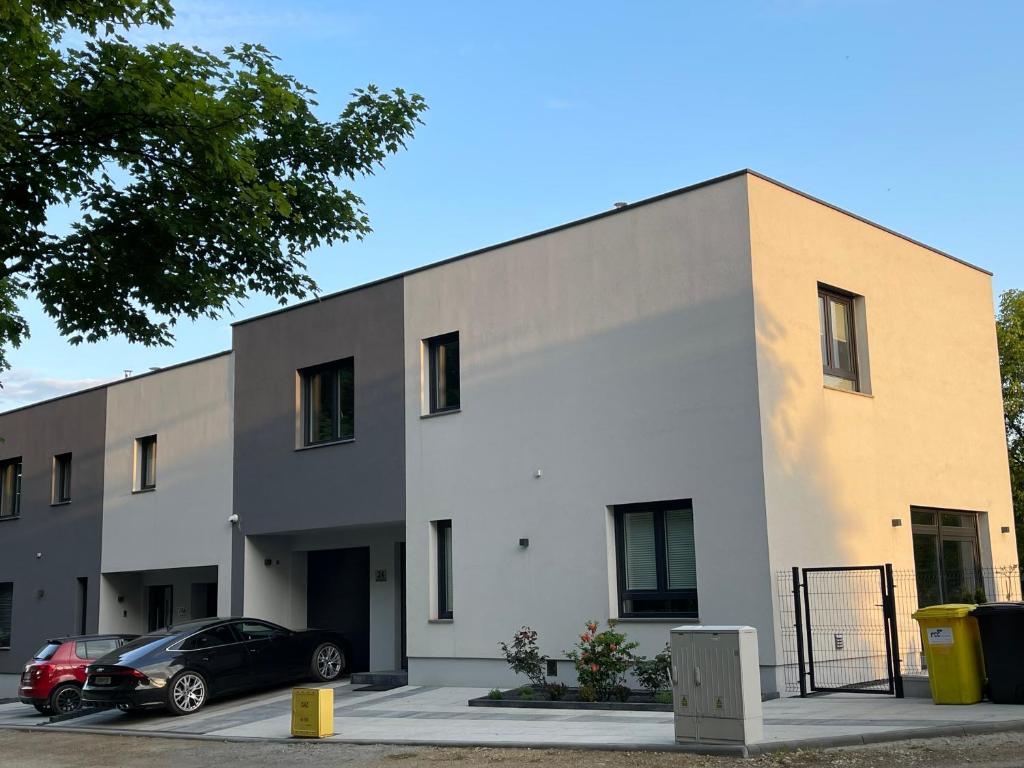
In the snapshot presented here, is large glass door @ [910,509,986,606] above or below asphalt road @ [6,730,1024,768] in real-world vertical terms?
above

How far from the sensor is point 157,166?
11031 mm

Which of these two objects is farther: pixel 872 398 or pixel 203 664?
pixel 203 664

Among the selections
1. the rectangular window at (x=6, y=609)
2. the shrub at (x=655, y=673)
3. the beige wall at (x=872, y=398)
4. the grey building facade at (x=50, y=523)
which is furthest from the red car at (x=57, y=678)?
the beige wall at (x=872, y=398)

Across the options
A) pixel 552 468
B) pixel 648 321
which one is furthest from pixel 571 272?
pixel 552 468

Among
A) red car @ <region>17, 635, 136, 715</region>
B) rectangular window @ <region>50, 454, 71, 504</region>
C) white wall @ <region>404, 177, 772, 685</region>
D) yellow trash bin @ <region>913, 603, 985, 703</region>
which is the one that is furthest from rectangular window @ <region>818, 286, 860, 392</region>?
rectangular window @ <region>50, 454, 71, 504</region>

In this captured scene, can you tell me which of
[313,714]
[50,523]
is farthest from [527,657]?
[50,523]

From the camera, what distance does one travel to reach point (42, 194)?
1095cm

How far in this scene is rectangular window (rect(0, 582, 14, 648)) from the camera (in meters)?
28.8

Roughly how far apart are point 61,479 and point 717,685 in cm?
2182

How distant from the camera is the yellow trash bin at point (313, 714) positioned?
14.0 m

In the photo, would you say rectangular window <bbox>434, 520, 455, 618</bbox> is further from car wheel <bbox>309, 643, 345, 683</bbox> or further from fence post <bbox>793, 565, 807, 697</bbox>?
fence post <bbox>793, 565, 807, 697</bbox>

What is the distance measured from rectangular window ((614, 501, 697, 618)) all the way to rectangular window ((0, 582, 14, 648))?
19248 mm

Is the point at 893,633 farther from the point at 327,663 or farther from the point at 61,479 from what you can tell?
the point at 61,479

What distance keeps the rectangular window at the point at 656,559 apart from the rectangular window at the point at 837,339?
3083 mm
